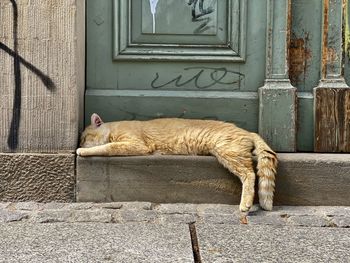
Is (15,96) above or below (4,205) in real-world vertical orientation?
above

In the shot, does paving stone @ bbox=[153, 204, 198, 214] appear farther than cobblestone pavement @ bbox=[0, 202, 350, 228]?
Yes

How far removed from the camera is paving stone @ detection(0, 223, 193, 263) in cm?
302

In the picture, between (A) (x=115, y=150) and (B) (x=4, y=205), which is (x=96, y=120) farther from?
(B) (x=4, y=205)

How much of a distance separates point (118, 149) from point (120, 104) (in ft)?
1.74

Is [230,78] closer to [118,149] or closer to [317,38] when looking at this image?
[317,38]

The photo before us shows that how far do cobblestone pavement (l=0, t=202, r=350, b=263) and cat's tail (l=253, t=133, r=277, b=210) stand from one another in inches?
3.5

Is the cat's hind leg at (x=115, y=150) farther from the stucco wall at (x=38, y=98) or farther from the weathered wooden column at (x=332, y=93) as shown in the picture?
the weathered wooden column at (x=332, y=93)

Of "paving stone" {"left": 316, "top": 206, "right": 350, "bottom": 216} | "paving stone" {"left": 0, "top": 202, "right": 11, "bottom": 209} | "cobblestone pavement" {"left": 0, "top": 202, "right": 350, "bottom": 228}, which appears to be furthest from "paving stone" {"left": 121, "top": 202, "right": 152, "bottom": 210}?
"paving stone" {"left": 316, "top": 206, "right": 350, "bottom": 216}

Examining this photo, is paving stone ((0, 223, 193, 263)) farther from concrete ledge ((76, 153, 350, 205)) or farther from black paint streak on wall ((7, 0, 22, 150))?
Result: black paint streak on wall ((7, 0, 22, 150))

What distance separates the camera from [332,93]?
176 inches

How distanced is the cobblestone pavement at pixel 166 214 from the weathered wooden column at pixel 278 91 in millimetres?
645

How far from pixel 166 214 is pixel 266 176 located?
0.77 metres

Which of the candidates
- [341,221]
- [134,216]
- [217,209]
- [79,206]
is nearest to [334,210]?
[341,221]

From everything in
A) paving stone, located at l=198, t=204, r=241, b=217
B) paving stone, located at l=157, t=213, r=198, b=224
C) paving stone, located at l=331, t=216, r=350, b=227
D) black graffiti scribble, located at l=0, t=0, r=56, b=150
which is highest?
black graffiti scribble, located at l=0, t=0, r=56, b=150
